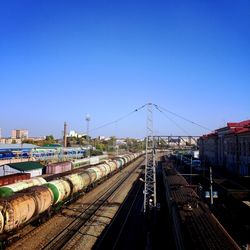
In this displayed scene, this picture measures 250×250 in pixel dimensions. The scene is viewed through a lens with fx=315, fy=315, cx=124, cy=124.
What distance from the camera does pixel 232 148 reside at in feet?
184

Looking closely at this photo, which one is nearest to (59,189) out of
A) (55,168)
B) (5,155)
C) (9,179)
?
(9,179)

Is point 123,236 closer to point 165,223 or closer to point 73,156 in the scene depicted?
point 165,223

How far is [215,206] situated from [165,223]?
28.3 feet

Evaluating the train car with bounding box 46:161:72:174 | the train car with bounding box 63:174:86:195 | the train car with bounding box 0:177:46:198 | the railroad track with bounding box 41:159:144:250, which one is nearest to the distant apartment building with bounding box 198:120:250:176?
the railroad track with bounding box 41:159:144:250

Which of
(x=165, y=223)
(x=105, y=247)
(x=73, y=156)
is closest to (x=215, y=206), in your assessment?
(x=165, y=223)

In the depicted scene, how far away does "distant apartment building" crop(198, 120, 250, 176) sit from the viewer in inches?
1879

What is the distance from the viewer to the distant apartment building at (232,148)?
47.7 m

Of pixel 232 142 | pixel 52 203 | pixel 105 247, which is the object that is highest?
pixel 232 142

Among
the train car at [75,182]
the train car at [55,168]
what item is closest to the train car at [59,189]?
the train car at [75,182]

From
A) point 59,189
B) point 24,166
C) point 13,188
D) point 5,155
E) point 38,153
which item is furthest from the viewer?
point 38,153

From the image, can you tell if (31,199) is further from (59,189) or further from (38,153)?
(38,153)

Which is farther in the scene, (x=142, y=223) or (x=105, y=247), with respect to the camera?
(x=142, y=223)

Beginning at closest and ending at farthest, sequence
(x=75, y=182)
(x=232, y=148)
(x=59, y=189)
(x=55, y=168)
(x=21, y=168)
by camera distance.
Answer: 1. (x=59, y=189)
2. (x=75, y=182)
3. (x=21, y=168)
4. (x=232, y=148)
5. (x=55, y=168)

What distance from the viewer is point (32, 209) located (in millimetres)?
22953
